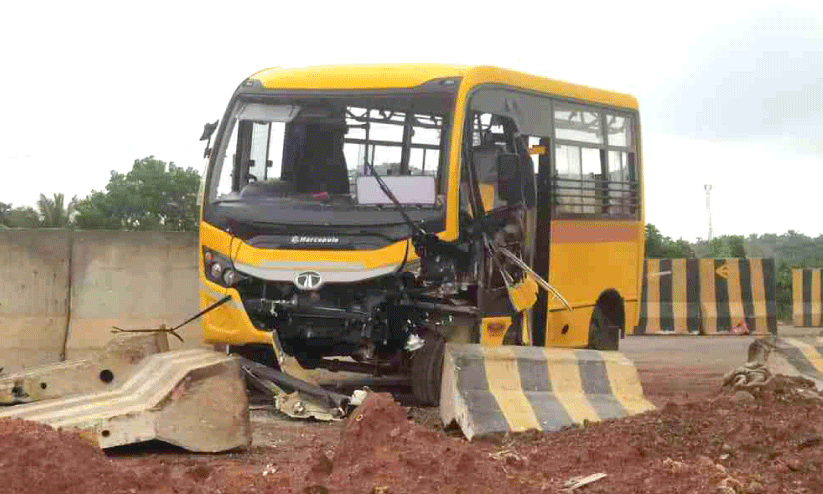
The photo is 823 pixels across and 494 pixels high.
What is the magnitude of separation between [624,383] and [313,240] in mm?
2797

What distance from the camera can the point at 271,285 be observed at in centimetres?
1195

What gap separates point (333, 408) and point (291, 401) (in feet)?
1.17

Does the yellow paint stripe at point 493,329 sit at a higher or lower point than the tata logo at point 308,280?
lower

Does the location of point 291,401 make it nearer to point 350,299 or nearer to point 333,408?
point 333,408

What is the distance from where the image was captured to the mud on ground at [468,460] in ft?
22.7

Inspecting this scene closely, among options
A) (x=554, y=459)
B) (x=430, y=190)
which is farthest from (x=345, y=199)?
(x=554, y=459)

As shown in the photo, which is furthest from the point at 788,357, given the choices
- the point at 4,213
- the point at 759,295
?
the point at 4,213

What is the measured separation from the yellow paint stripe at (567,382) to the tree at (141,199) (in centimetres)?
2869

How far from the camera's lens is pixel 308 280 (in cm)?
1176

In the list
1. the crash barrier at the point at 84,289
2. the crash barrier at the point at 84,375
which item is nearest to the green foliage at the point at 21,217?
the crash barrier at the point at 84,289

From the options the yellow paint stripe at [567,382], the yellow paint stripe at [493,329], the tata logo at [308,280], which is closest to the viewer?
the yellow paint stripe at [567,382]

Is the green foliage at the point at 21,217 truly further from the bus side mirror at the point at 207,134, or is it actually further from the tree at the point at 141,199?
the bus side mirror at the point at 207,134

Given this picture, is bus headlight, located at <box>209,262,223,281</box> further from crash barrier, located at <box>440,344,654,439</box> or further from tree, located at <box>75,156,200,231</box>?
tree, located at <box>75,156,200,231</box>

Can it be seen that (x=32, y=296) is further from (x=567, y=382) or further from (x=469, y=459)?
(x=469, y=459)
